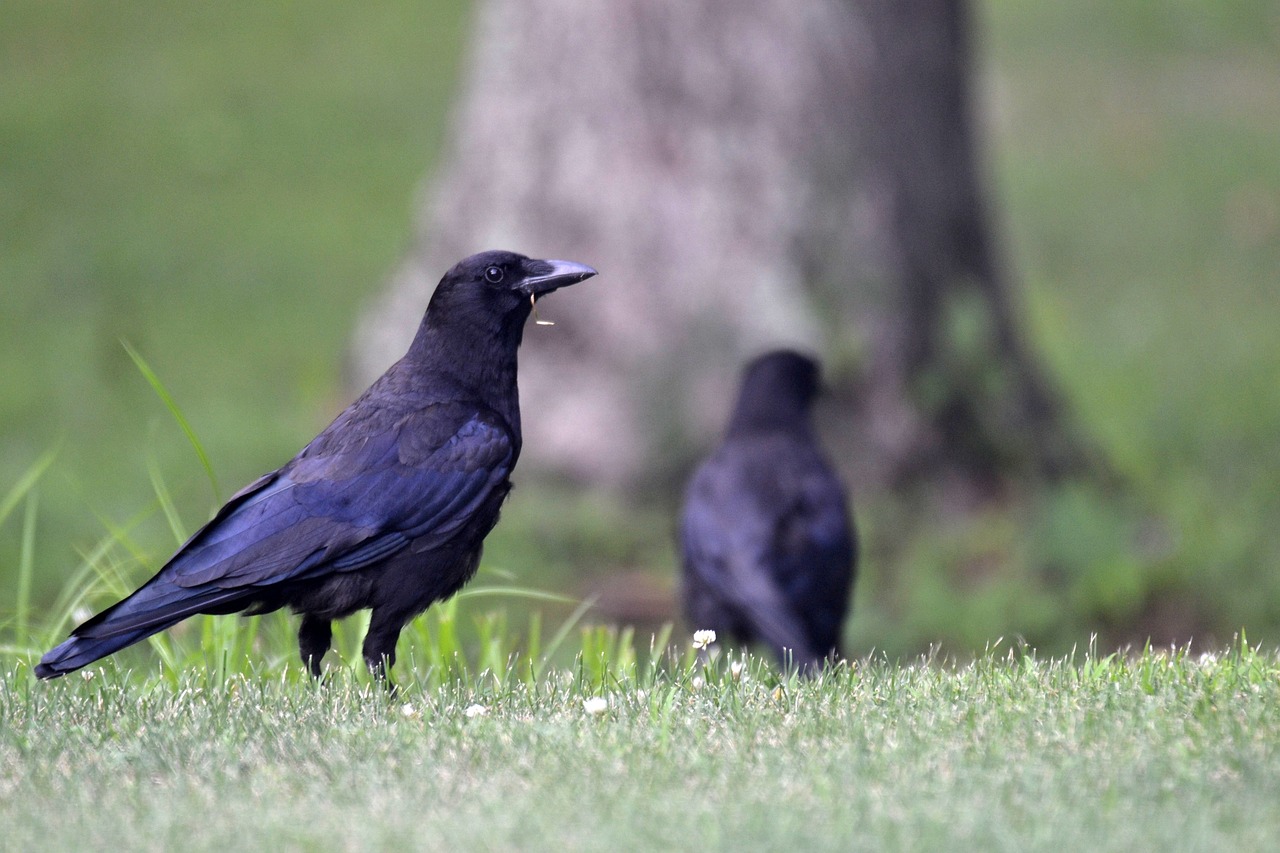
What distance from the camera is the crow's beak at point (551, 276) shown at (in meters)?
4.89

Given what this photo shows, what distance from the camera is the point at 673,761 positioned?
338 cm

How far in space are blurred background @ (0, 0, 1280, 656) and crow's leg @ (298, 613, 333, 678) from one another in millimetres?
664

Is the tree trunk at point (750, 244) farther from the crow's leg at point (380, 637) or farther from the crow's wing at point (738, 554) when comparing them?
the crow's leg at point (380, 637)

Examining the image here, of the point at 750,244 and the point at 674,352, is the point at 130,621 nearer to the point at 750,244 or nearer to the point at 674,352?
the point at 674,352

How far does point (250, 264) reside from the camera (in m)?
13.3

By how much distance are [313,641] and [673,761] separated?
1668mm

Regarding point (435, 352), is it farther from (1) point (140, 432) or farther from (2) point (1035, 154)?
(2) point (1035, 154)

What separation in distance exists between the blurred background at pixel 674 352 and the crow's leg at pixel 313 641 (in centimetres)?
66

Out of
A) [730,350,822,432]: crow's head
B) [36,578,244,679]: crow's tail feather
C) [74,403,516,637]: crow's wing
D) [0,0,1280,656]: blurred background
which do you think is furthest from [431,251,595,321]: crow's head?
[730,350,822,432]: crow's head

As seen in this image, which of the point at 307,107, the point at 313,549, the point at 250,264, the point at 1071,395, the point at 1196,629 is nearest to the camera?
the point at 313,549

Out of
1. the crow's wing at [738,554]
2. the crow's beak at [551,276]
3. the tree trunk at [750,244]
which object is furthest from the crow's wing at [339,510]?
the tree trunk at [750,244]

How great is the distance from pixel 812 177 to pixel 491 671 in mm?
4360

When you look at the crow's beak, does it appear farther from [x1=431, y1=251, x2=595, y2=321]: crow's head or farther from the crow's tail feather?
the crow's tail feather

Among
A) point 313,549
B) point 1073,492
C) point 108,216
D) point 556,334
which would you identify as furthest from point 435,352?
point 108,216
